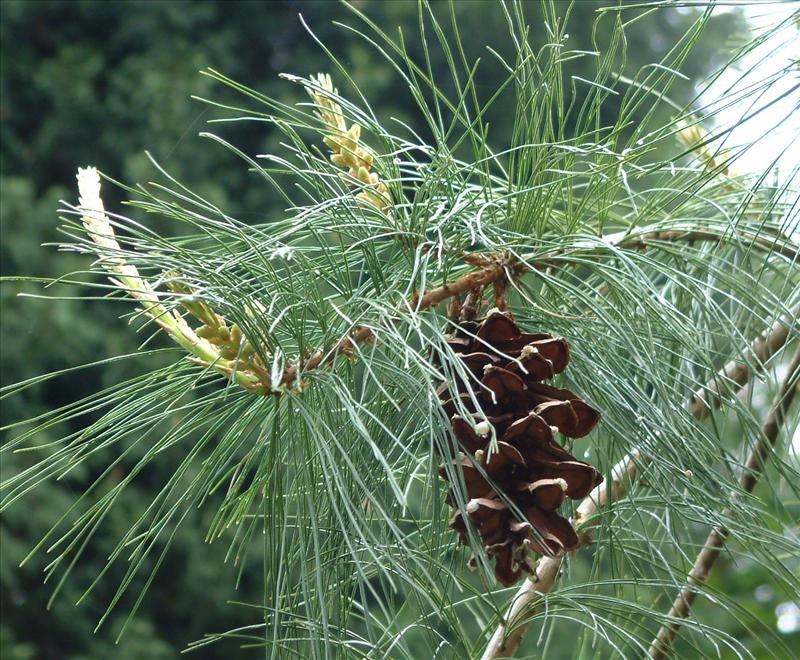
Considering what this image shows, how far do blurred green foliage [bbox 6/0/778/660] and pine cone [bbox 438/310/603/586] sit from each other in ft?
7.03

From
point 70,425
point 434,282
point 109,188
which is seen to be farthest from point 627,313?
point 109,188

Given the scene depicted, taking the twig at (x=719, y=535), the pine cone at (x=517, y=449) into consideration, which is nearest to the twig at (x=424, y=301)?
the pine cone at (x=517, y=449)

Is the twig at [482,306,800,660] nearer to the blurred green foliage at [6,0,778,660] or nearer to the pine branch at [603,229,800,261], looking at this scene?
the pine branch at [603,229,800,261]

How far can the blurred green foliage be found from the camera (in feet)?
8.95

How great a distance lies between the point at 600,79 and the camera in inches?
16.2

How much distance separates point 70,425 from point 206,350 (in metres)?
2.80

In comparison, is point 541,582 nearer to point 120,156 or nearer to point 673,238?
point 673,238

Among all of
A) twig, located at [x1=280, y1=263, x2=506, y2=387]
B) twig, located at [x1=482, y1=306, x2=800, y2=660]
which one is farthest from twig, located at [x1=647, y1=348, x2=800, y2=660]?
twig, located at [x1=280, y1=263, x2=506, y2=387]

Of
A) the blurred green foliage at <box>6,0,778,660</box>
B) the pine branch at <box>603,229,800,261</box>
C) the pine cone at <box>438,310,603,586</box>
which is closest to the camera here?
the pine cone at <box>438,310,603,586</box>

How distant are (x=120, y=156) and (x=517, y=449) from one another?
3.25 m

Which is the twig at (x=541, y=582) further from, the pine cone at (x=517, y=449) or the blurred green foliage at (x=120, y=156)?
the blurred green foliage at (x=120, y=156)

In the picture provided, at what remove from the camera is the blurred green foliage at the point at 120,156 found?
2727mm

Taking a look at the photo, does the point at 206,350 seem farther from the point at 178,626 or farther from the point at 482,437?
the point at 178,626

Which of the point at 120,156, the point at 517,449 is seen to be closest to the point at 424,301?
the point at 517,449
